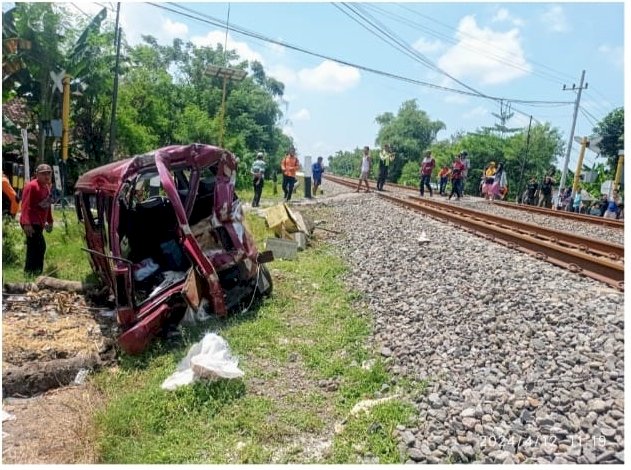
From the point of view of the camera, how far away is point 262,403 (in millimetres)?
3938

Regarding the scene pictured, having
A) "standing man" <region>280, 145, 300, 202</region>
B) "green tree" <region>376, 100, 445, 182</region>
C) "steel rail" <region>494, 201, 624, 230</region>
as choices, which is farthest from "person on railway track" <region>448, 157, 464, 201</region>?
"green tree" <region>376, 100, 445, 182</region>

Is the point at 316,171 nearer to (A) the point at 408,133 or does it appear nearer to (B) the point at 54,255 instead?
(B) the point at 54,255

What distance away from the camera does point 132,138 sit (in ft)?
63.4

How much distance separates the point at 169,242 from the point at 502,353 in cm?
449

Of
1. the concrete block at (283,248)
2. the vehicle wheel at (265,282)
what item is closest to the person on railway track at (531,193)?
the concrete block at (283,248)

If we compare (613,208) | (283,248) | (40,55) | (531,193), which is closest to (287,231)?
(283,248)

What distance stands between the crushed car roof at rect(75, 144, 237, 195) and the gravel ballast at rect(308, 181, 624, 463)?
2637 mm

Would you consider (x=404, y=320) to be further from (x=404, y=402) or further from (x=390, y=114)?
(x=390, y=114)

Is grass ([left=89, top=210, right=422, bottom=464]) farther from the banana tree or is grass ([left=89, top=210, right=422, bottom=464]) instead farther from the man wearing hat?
the banana tree

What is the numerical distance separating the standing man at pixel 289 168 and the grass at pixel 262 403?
34.9ft

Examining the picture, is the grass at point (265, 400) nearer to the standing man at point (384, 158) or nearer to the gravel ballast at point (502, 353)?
the gravel ballast at point (502, 353)

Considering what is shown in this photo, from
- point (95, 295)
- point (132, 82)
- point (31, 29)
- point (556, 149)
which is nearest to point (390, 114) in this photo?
point (556, 149)

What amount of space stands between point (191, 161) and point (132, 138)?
48.8ft

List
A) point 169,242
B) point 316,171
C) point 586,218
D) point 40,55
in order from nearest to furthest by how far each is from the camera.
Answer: point 169,242, point 586,218, point 40,55, point 316,171
